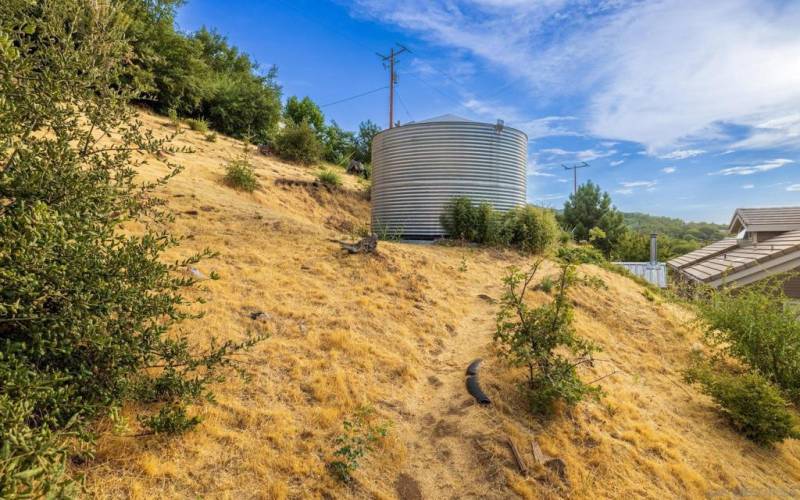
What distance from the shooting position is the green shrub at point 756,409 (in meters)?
5.51

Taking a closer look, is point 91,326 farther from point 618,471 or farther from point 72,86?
point 618,471

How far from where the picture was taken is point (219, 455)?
3359 millimetres

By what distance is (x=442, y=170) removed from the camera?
12.4 metres

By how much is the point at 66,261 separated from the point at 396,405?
3568 mm

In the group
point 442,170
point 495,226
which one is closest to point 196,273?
point 442,170

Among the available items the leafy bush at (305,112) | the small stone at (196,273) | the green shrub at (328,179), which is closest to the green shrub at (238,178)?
the green shrub at (328,179)

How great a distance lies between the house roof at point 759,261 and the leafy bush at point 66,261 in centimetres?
1316

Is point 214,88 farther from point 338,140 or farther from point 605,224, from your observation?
point 605,224

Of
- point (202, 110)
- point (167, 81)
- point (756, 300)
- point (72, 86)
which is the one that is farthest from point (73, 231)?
point (202, 110)

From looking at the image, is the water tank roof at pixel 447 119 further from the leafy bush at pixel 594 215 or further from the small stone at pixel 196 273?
the leafy bush at pixel 594 215

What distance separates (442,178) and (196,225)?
729 cm

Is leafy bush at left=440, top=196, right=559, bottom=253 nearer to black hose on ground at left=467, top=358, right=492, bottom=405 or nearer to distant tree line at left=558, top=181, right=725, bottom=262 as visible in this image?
black hose on ground at left=467, top=358, right=492, bottom=405

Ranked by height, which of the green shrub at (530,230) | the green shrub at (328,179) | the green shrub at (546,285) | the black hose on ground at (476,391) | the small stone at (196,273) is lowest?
the black hose on ground at (476,391)

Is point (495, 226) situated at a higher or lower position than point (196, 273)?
higher
